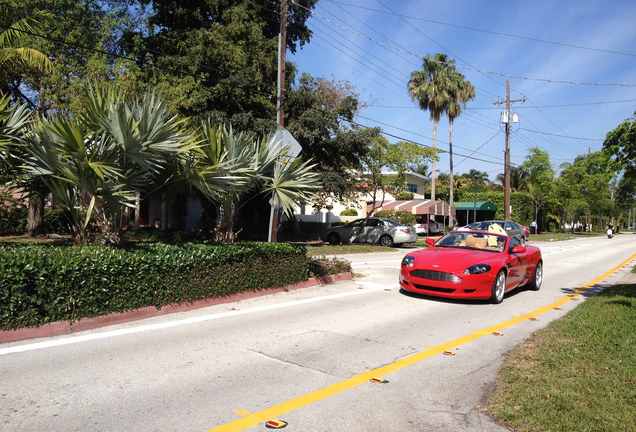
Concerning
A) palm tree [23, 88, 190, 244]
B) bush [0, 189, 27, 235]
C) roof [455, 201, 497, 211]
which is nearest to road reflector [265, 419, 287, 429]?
palm tree [23, 88, 190, 244]

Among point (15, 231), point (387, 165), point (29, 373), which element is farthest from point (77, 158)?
point (387, 165)

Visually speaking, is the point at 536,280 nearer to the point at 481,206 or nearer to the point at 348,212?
the point at 348,212

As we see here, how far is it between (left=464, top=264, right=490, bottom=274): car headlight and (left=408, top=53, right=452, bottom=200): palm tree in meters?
30.0

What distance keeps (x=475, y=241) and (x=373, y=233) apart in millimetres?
15028

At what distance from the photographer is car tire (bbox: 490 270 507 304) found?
9602 millimetres

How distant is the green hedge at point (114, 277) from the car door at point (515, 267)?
4.58 m

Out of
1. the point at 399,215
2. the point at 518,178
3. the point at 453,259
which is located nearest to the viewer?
the point at 453,259

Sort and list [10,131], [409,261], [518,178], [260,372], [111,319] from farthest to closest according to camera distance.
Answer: [518,178] < [409,261] < [10,131] < [111,319] < [260,372]

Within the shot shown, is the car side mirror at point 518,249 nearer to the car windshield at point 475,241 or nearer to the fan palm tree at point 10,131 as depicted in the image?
the car windshield at point 475,241

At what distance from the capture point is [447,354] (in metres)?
6.28

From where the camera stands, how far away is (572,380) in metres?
5.03

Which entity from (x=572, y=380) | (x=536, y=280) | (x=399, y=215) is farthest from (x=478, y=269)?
(x=399, y=215)

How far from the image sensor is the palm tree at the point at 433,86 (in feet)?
128

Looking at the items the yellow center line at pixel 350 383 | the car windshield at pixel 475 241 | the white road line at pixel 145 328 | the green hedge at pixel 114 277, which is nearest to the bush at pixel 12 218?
the green hedge at pixel 114 277
